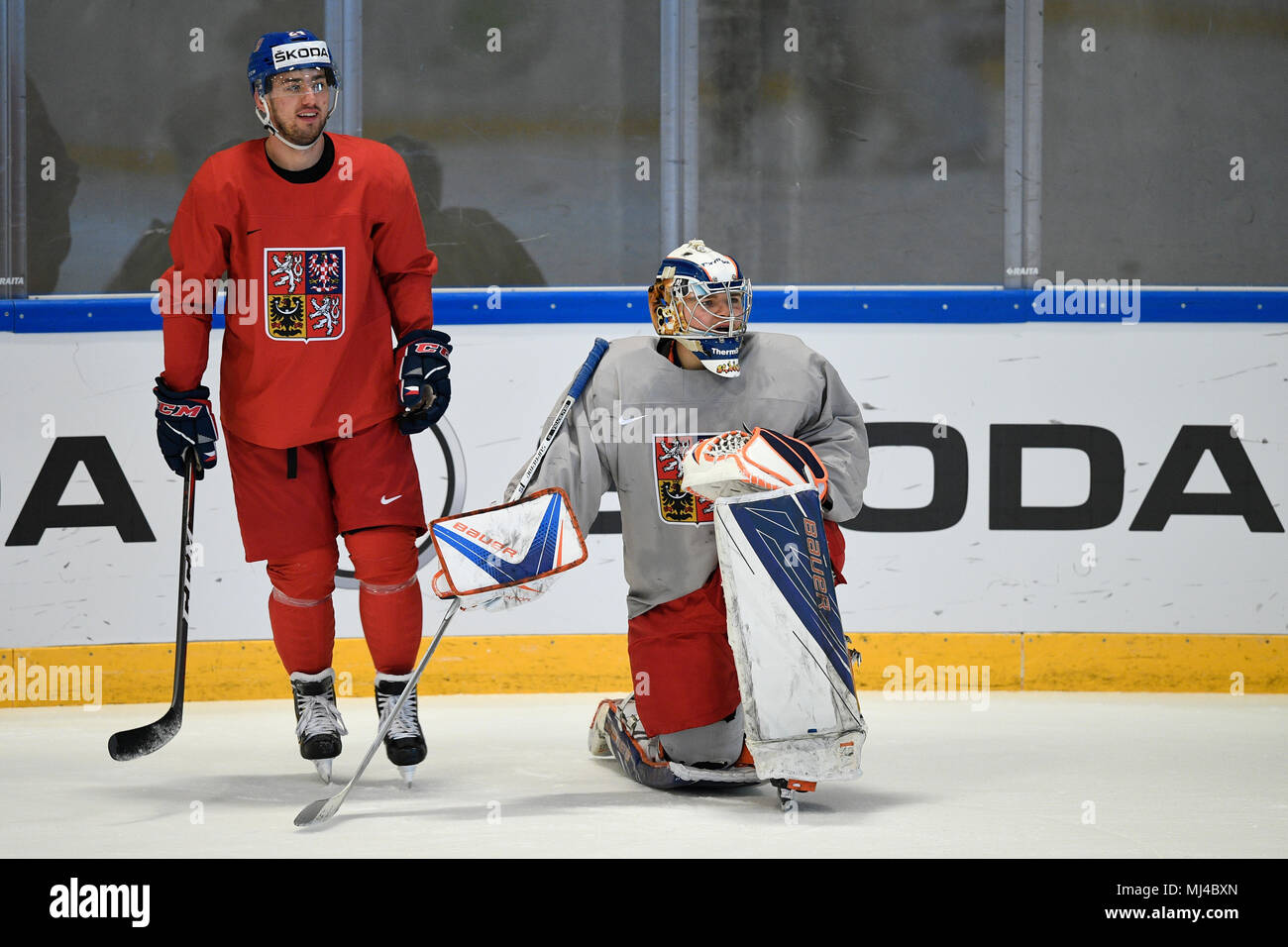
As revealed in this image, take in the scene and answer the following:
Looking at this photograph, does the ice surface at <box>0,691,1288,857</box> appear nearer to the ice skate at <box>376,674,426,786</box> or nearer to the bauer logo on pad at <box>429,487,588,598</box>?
the ice skate at <box>376,674,426,786</box>

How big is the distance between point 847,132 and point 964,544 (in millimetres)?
1281

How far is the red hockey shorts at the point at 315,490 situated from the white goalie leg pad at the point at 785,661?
2.57 ft

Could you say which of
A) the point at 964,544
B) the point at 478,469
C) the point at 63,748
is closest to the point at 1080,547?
the point at 964,544

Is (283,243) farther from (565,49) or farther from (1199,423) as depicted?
(1199,423)

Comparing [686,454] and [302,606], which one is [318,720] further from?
[686,454]

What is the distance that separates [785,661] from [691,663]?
35 cm

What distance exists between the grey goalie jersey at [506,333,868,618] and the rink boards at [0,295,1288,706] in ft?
4.25

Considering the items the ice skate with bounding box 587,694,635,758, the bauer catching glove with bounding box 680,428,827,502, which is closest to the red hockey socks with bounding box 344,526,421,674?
the ice skate with bounding box 587,694,635,758

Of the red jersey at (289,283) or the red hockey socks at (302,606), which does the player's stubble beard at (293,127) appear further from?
the red hockey socks at (302,606)

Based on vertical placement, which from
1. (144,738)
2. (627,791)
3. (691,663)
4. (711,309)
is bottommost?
(627,791)

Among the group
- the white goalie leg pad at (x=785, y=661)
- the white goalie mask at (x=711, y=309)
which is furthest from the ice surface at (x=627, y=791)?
the white goalie mask at (x=711, y=309)

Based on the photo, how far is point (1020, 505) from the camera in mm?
4633

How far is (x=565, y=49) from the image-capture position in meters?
4.80

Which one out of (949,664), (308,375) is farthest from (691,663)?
(949,664)
